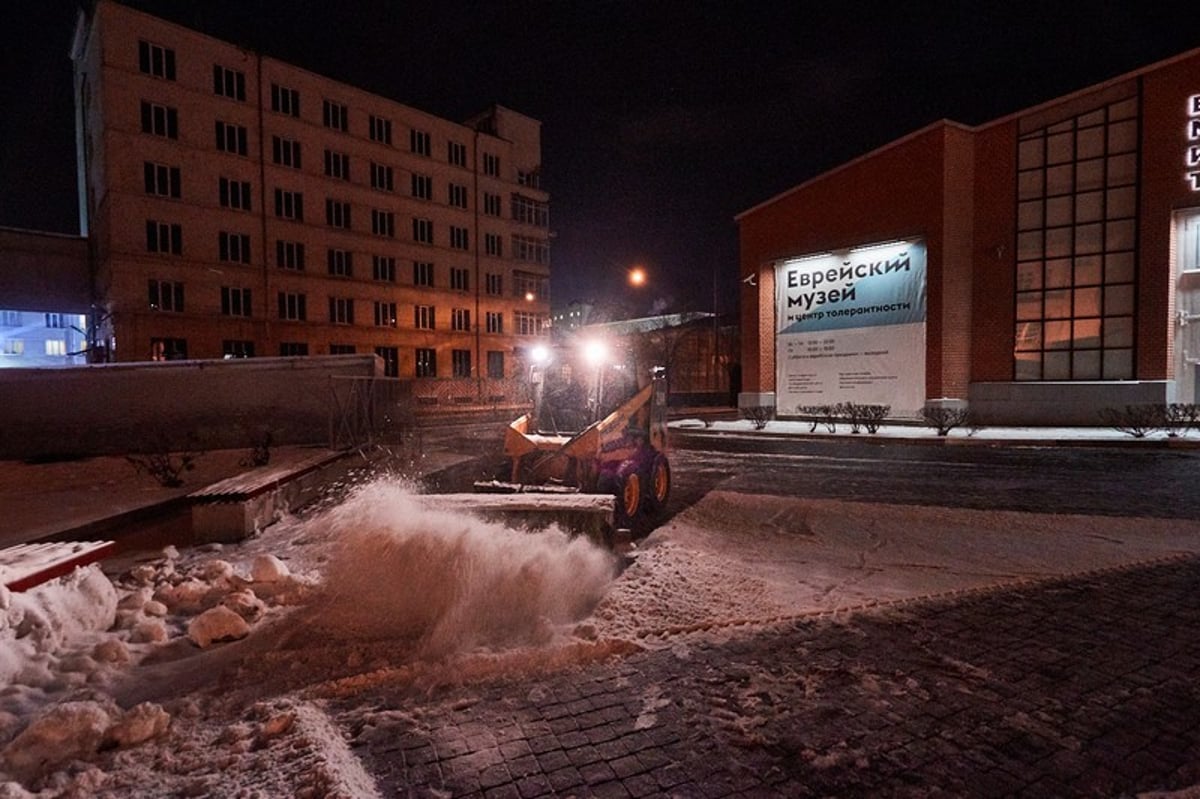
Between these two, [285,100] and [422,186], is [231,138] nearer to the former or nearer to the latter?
[285,100]

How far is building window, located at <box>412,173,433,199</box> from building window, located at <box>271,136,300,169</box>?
886cm

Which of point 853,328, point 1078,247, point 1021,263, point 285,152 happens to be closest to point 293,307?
point 285,152

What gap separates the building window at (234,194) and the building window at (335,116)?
7.57 meters

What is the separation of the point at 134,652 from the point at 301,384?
13772mm

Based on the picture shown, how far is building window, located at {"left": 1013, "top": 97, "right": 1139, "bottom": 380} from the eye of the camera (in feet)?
72.6

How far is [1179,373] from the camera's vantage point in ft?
70.2

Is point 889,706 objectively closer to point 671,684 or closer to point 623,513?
point 671,684

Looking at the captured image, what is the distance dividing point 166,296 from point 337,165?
14477 millimetres

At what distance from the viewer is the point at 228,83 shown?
38.6 metres

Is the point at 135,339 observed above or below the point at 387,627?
above

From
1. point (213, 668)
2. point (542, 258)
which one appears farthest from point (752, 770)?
point (542, 258)

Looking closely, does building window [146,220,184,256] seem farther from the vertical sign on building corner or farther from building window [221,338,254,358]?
the vertical sign on building corner

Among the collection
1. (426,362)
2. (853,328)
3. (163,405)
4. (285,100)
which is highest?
(285,100)

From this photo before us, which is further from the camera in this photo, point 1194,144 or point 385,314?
point 385,314
